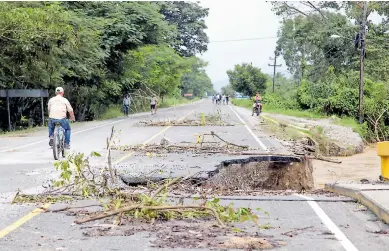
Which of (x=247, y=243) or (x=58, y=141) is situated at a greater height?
(x=58, y=141)

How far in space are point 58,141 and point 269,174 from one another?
5.37 m

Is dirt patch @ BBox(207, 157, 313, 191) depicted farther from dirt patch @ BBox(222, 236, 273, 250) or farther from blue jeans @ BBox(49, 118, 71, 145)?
dirt patch @ BBox(222, 236, 273, 250)

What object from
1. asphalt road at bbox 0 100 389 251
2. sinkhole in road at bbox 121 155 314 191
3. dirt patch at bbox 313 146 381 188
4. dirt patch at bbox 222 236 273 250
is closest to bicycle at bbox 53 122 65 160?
asphalt road at bbox 0 100 389 251

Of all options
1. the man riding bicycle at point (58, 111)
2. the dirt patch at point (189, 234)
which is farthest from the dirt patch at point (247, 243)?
the man riding bicycle at point (58, 111)

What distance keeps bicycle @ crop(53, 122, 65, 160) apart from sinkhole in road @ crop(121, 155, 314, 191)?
4190mm

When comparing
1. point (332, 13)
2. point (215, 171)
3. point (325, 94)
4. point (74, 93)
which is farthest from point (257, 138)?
point (332, 13)

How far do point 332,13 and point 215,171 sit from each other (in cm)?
4499

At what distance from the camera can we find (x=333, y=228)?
22.9 ft

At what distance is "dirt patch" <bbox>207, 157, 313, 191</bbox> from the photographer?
41.6ft

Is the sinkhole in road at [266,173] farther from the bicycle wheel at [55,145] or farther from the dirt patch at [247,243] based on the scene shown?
the dirt patch at [247,243]

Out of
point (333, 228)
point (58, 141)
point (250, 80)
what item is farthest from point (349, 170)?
point (250, 80)

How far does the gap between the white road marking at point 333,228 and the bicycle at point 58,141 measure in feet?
25.3

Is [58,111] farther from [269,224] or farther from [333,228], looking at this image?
[333,228]

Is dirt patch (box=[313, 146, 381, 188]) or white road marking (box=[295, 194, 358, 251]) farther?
dirt patch (box=[313, 146, 381, 188])
